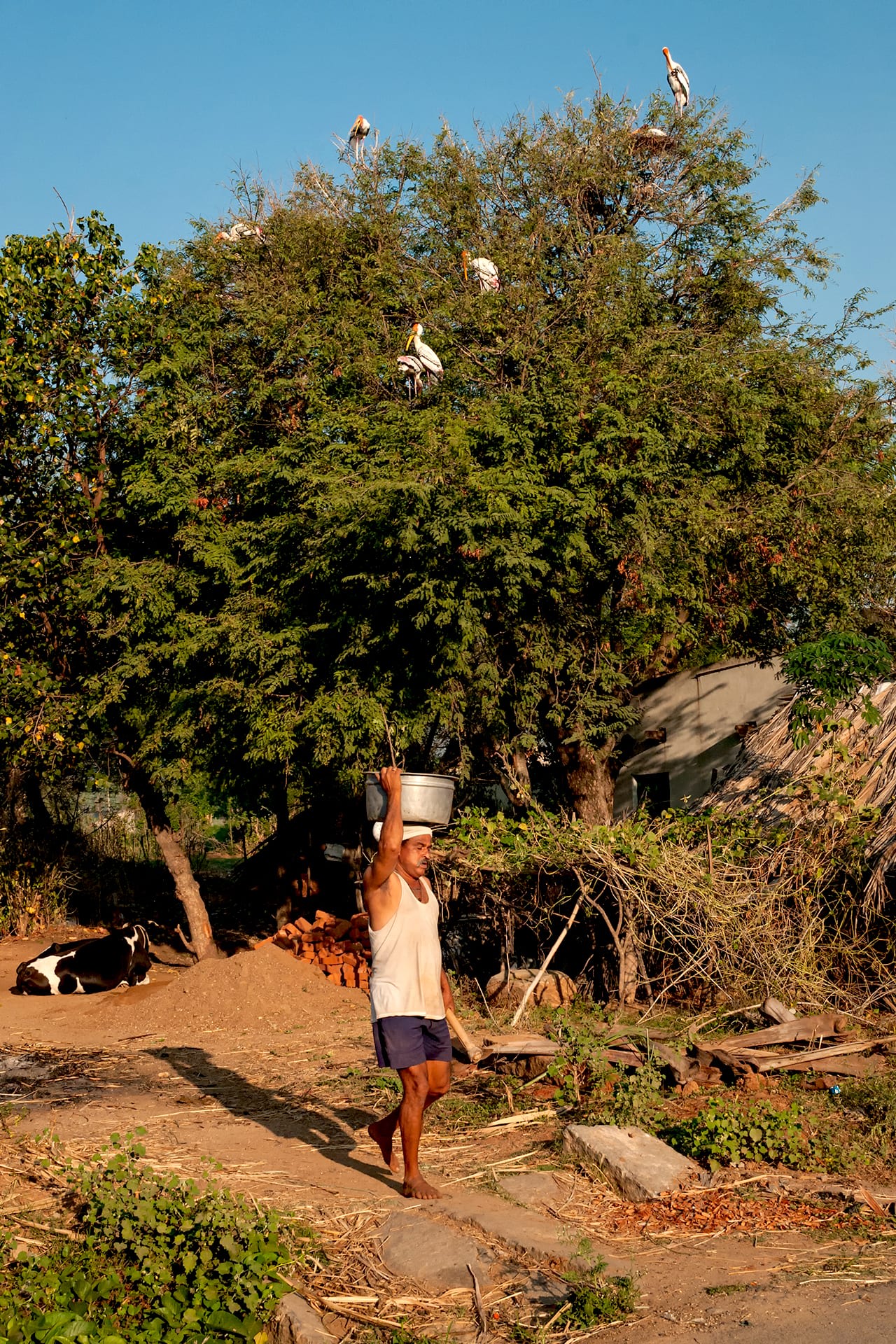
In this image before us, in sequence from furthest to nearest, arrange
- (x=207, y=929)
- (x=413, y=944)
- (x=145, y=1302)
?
(x=207, y=929) → (x=413, y=944) → (x=145, y=1302)

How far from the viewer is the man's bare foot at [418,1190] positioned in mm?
5117

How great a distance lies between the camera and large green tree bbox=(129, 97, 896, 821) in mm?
10070

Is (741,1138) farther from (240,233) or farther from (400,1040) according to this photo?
(240,233)

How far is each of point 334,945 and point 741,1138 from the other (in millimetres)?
6790

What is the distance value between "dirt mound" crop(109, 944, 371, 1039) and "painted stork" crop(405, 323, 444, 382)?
5.94m

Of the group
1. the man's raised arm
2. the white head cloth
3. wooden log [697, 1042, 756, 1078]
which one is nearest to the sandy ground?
wooden log [697, 1042, 756, 1078]

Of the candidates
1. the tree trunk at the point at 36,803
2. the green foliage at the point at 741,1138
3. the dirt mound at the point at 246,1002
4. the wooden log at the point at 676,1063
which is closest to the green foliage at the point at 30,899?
the tree trunk at the point at 36,803

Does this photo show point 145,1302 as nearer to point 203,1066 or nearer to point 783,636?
point 203,1066

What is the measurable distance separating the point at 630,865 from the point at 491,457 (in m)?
3.99

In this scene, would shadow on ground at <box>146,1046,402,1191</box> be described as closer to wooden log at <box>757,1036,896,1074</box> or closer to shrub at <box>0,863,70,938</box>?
wooden log at <box>757,1036,896,1074</box>

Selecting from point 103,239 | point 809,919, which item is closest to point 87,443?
point 103,239

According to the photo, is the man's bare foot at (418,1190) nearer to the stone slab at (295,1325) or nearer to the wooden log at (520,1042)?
the stone slab at (295,1325)

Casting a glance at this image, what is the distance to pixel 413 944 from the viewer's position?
17.2 ft

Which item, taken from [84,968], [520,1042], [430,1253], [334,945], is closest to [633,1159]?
[430,1253]
